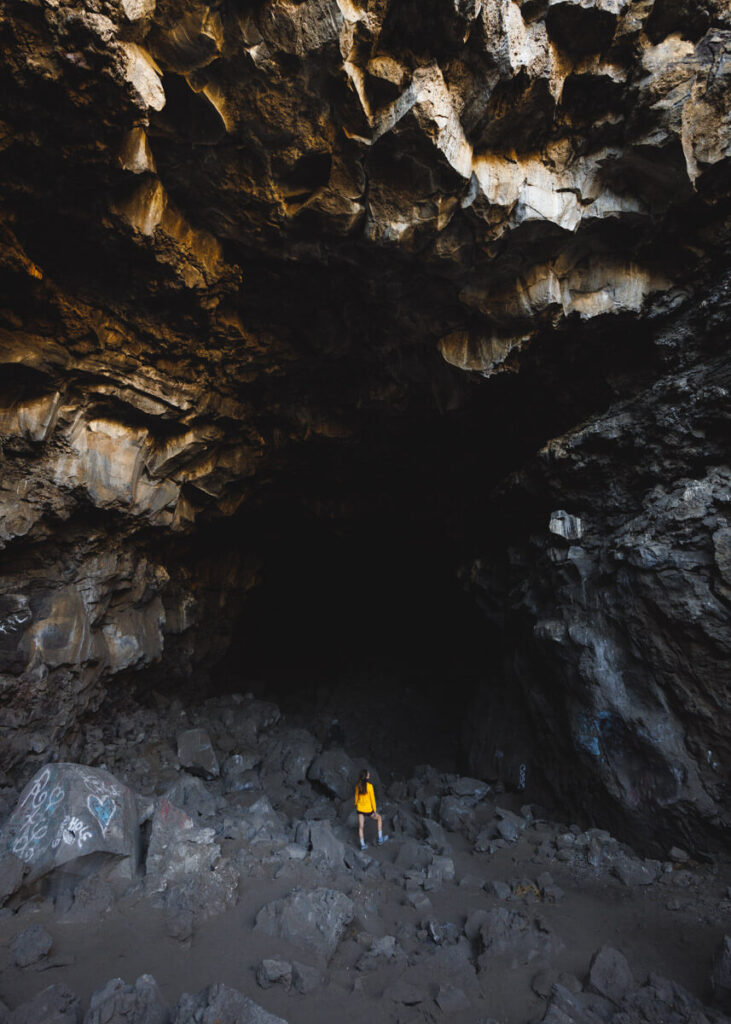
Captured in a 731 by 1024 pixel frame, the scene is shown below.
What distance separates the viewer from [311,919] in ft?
16.6

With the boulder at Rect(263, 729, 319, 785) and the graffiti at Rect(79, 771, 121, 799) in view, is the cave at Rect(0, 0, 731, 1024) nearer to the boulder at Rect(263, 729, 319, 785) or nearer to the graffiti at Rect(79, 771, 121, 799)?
the graffiti at Rect(79, 771, 121, 799)

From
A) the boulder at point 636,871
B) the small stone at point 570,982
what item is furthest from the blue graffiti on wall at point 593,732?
the small stone at point 570,982

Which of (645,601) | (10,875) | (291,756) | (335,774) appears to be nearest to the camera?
(10,875)

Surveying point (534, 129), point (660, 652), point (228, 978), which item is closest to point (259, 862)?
point (228, 978)

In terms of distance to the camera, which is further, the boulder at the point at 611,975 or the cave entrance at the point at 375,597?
the cave entrance at the point at 375,597

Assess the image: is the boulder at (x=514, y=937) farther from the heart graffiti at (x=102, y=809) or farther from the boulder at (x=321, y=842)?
the heart graffiti at (x=102, y=809)

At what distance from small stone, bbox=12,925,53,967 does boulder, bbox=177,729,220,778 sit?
16.8 feet

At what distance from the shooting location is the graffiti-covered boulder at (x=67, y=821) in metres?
5.33

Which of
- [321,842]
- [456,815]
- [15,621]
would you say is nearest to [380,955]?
[321,842]

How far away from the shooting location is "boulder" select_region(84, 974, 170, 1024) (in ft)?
12.2

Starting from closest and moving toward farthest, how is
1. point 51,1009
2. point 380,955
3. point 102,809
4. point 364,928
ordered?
point 51,1009 → point 380,955 → point 364,928 → point 102,809

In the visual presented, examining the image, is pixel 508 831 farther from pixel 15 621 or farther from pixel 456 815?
pixel 15 621

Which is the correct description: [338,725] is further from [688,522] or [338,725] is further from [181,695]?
[688,522]

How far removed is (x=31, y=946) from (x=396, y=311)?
27.1 ft
